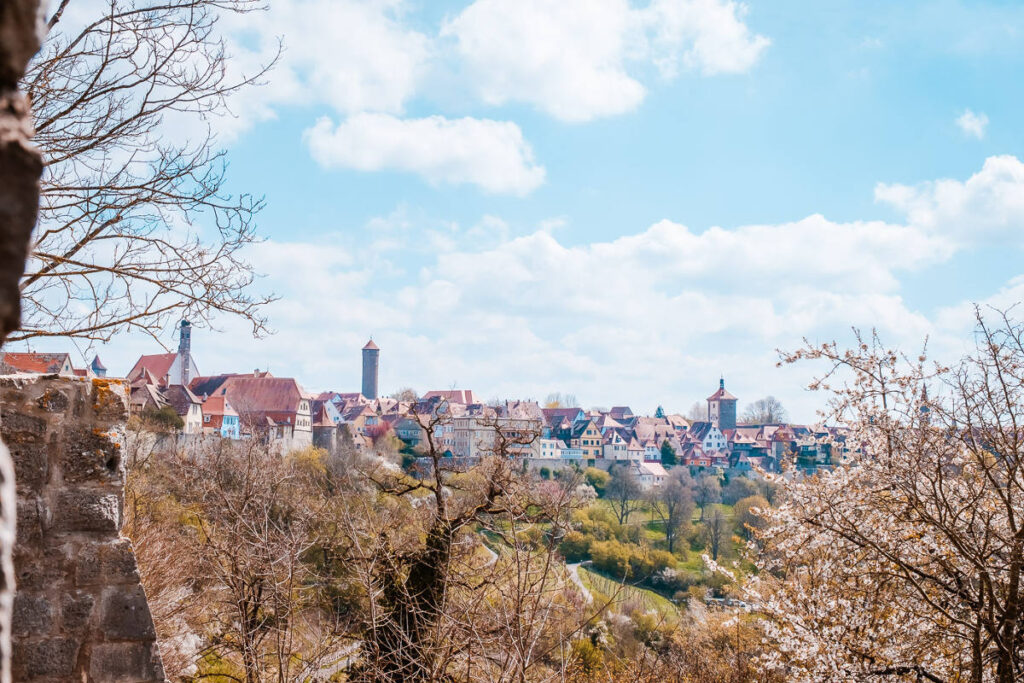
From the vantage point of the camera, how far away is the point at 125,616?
280 cm

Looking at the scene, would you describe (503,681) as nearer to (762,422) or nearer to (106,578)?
(106,578)

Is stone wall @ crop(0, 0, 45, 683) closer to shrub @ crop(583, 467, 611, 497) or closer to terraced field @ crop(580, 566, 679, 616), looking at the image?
terraced field @ crop(580, 566, 679, 616)

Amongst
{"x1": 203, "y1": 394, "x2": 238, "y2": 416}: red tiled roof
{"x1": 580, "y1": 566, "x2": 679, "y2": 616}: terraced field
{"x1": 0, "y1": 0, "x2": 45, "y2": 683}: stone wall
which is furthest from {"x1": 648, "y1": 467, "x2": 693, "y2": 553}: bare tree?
{"x1": 0, "y1": 0, "x2": 45, "y2": 683}: stone wall

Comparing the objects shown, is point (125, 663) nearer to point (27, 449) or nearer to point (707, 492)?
point (27, 449)

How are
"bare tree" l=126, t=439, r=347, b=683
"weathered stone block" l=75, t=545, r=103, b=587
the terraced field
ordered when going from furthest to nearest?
the terraced field < "bare tree" l=126, t=439, r=347, b=683 < "weathered stone block" l=75, t=545, r=103, b=587

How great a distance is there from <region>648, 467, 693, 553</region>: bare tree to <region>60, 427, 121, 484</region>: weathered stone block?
4559 centimetres

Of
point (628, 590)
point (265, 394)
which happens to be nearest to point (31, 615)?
point (628, 590)

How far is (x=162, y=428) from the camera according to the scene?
30.5 meters

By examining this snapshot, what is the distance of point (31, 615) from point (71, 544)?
0.24 metres

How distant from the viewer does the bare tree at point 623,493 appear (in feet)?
170

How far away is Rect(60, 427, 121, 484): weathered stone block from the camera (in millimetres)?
2787

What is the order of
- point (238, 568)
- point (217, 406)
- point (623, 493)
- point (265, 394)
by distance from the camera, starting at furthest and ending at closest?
1. point (623, 493)
2. point (265, 394)
3. point (217, 406)
4. point (238, 568)

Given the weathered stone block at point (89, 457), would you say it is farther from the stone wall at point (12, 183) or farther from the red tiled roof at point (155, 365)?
the red tiled roof at point (155, 365)

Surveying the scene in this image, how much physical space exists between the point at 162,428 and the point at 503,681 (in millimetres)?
28538
